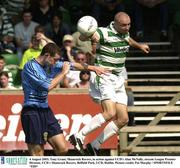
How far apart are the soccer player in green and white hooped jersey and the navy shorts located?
22.4 inches

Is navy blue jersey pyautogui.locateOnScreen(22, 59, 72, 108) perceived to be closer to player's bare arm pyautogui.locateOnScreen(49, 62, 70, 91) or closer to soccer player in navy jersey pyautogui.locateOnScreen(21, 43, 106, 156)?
soccer player in navy jersey pyautogui.locateOnScreen(21, 43, 106, 156)

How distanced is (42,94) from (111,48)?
3.85ft

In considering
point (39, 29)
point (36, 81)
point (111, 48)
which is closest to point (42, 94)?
point (36, 81)

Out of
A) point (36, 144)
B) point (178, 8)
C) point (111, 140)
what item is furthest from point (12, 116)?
point (178, 8)

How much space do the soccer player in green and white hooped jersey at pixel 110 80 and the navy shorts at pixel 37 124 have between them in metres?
0.57

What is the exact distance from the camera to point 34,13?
55.6 feet

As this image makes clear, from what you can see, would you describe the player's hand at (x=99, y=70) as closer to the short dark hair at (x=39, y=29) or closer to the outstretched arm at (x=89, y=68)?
the outstretched arm at (x=89, y=68)

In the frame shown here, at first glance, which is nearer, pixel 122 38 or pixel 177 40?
pixel 122 38

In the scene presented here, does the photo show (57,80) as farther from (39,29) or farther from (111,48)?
(39,29)

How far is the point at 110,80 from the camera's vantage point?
1185cm

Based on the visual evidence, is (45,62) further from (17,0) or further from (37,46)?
(17,0)

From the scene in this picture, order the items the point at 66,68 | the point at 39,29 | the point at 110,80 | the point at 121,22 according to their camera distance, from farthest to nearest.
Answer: the point at 39,29, the point at 110,80, the point at 121,22, the point at 66,68

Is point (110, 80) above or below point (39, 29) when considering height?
below

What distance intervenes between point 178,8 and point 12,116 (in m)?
5.48
